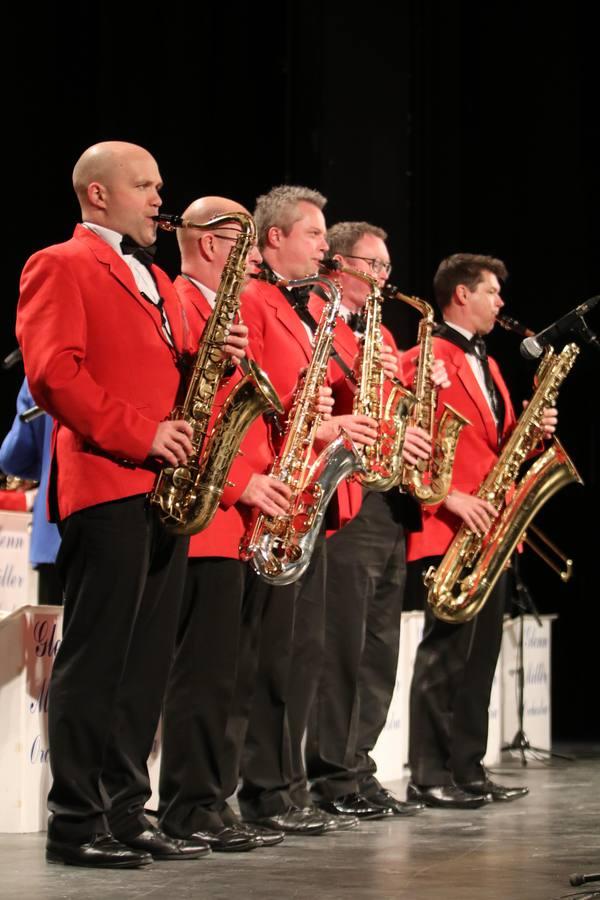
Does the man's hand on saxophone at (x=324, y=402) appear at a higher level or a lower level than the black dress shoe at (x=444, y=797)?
higher

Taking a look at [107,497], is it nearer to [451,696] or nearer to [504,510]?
[451,696]

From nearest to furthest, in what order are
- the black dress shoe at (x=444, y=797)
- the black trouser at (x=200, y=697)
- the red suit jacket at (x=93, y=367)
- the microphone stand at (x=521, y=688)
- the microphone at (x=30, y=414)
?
the red suit jacket at (x=93, y=367)
the black trouser at (x=200, y=697)
the microphone at (x=30, y=414)
the black dress shoe at (x=444, y=797)
the microphone stand at (x=521, y=688)

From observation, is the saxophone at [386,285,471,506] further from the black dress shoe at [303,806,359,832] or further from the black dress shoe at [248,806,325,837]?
the black dress shoe at [248,806,325,837]

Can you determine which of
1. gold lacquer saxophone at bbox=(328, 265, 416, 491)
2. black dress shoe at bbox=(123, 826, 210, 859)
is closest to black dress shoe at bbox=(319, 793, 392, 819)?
black dress shoe at bbox=(123, 826, 210, 859)

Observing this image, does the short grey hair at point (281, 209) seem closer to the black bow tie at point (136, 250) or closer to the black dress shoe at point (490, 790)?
the black bow tie at point (136, 250)

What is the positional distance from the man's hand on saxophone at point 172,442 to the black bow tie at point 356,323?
1.63 meters

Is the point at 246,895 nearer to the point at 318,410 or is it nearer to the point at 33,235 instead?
the point at 318,410

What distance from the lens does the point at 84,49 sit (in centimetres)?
651

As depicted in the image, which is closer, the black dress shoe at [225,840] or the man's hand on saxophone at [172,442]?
the man's hand on saxophone at [172,442]

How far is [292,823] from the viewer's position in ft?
15.1

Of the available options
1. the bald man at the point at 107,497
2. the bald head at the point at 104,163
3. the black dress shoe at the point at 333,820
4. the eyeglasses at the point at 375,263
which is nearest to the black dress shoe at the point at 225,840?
the bald man at the point at 107,497

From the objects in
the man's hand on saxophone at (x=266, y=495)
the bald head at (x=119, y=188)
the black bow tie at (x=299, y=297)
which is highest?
the bald head at (x=119, y=188)

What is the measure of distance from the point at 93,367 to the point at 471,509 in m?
2.08

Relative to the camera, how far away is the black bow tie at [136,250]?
4.14m
